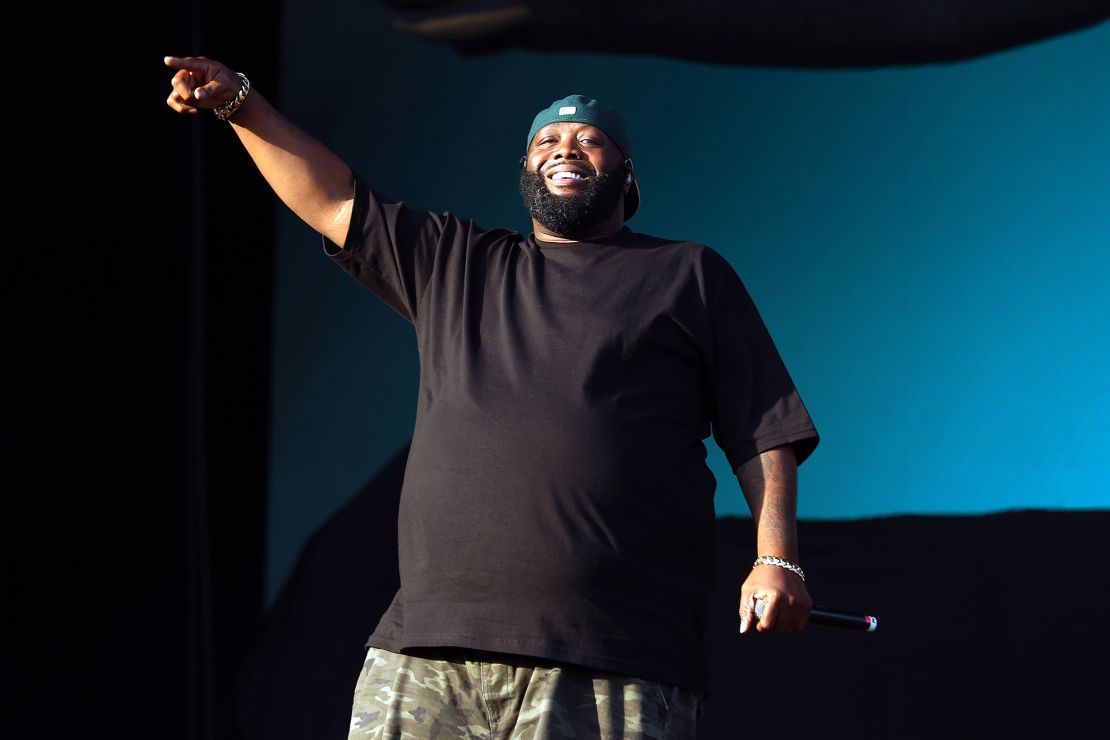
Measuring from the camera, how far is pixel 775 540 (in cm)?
140

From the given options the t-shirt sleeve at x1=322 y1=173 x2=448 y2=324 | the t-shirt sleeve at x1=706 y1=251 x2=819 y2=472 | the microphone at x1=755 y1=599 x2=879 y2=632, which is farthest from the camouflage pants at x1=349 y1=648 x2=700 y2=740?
the t-shirt sleeve at x1=322 y1=173 x2=448 y2=324

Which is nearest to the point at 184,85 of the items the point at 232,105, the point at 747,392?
the point at 232,105

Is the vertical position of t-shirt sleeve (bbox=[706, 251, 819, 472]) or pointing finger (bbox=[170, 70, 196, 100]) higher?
pointing finger (bbox=[170, 70, 196, 100])

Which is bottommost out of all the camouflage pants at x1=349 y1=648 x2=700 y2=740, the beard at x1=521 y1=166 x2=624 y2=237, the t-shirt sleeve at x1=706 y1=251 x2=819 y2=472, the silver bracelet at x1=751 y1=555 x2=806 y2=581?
the camouflage pants at x1=349 y1=648 x2=700 y2=740

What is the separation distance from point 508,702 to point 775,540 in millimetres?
341

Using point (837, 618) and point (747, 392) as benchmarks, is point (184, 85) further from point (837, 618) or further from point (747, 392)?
point (837, 618)

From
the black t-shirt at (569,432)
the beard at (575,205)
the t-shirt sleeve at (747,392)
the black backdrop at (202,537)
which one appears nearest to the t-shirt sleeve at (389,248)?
the black t-shirt at (569,432)

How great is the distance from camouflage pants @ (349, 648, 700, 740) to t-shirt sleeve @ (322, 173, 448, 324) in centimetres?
44

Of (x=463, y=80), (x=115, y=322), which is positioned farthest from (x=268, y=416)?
(x=463, y=80)

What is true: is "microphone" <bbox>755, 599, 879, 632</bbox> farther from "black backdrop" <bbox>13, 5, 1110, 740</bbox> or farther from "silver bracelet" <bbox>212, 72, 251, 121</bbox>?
"black backdrop" <bbox>13, 5, 1110, 740</bbox>

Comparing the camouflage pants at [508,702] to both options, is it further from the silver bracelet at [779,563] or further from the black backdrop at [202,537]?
the black backdrop at [202,537]

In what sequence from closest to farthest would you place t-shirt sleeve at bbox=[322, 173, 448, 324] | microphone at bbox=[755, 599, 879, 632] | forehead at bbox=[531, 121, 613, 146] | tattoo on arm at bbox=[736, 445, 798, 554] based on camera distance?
1. microphone at bbox=[755, 599, 879, 632]
2. tattoo on arm at bbox=[736, 445, 798, 554]
3. t-shirt sleeve at bbox=[322, 173, 448, 324]
4. forehead at bbox=[531, 121, 613, 146]

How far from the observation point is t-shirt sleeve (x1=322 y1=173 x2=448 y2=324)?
1518 mm

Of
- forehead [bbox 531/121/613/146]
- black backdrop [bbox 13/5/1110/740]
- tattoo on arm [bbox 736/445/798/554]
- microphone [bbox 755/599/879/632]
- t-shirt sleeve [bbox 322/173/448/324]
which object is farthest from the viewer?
black backdrop [bbox 13/5/1110/740]
